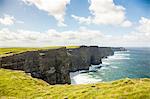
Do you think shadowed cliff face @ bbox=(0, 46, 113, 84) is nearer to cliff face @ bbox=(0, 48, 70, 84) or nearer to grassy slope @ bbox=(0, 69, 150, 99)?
cliff face @ bbox=(0, 48, 70, 84)

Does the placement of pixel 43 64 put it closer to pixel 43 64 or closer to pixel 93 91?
pixel 43 64

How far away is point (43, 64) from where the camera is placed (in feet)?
328

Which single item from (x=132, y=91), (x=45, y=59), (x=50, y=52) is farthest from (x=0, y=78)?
(x=50, y=52)

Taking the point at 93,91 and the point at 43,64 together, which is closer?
the point at 93,91

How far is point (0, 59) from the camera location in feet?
254

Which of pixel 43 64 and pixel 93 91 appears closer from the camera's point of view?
pixel 93 91

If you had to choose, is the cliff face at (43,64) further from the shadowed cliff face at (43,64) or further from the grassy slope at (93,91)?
the grassy slope at (93,91)

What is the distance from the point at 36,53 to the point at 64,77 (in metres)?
21.3

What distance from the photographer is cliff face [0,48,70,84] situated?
276ft

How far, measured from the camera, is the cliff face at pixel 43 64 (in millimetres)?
84250

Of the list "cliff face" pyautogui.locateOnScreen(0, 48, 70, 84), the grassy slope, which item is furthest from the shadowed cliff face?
the grassy slope

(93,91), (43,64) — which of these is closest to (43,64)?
(43,64)

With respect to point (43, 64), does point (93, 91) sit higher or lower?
higher

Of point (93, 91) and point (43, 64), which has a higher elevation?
point (93, 91)
